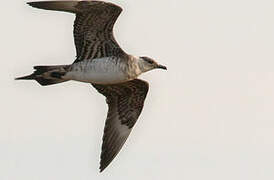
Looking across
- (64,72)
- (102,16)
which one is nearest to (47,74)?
(64,72)

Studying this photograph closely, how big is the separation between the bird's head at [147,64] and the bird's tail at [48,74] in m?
1.30

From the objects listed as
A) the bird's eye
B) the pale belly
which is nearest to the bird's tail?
the pale belly

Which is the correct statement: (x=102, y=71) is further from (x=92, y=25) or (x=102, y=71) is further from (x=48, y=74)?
(x=48, y=74)

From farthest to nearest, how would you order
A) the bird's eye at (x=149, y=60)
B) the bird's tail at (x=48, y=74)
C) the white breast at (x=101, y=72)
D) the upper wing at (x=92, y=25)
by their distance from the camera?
the bird's eye at (x=149, y=60), the bird's tail at (x=48, y=74), the white breast at (x=101, y=72), the upper wing at (x=92, y=25)

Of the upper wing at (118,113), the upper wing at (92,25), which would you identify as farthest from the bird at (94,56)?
the upper wing at (118,113)

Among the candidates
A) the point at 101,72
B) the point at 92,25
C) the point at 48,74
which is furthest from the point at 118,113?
the point at 92,25

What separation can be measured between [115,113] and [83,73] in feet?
6.20

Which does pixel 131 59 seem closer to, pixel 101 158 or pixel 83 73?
pixel 83 73

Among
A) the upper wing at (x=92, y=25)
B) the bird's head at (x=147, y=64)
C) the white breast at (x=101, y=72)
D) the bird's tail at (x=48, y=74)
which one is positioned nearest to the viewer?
the upper wing at (x=92, y=25)

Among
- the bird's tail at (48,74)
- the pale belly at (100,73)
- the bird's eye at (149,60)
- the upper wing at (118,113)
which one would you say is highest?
the bird's eye at (149,60)

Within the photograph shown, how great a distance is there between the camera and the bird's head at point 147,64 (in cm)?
1769

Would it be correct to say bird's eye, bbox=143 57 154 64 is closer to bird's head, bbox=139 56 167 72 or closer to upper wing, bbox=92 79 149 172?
bird's head, bbox=139 56 167 72

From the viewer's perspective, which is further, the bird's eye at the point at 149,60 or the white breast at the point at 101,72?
the bird's eye at the point at 149,60

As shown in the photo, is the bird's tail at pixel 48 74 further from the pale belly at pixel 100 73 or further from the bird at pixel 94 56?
the pale belly at pixel 100 73
